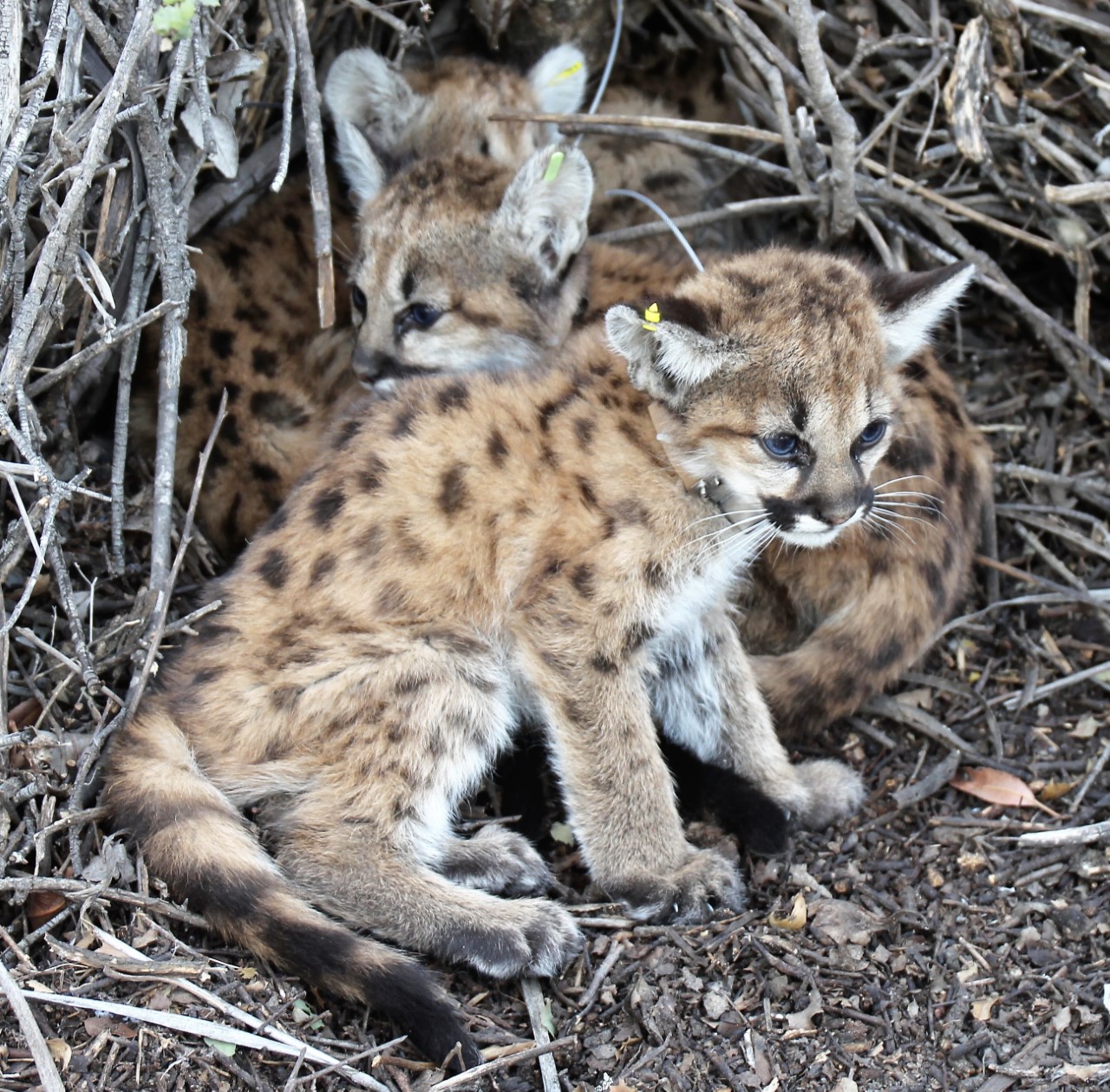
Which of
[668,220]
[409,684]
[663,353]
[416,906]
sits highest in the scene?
[663,353]

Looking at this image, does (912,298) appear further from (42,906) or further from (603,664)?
(42,906)

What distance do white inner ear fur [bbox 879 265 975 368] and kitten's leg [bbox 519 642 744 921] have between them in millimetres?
1143

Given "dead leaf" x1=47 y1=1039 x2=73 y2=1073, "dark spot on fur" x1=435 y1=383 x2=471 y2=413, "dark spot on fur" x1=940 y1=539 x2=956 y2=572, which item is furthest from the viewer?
"dark spot on fur" x1=940 y1=539 x2=956 y2=572

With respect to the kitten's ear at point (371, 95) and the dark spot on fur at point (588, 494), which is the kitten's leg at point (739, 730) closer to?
the dark spot on fur at point (588, 494)

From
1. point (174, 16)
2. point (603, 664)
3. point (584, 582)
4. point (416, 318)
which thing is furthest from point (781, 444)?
point (174, 16)

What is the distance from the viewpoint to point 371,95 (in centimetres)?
479

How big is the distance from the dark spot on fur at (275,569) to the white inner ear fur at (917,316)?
5.63 feet

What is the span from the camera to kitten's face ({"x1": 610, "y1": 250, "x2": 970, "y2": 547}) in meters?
3.34

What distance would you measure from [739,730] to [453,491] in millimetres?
1102

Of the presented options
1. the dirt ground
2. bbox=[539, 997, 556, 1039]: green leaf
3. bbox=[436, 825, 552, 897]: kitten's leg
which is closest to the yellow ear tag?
the dirt ground

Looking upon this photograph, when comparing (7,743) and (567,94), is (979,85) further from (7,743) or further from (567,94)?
(7,743)

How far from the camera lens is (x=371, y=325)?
14.5ft

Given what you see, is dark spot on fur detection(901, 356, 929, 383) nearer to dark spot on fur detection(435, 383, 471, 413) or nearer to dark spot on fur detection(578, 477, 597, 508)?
dark spot on fur detection(578, 477, 597, 508)

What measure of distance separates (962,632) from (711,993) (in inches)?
65.7
